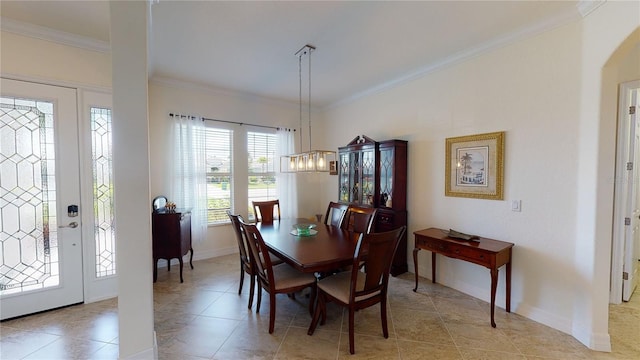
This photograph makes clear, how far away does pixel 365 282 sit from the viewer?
215 cm

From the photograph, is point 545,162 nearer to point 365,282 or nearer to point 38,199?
point 365,282

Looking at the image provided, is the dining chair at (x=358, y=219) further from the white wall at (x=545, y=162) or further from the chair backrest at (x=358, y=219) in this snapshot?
the white wall at (x=545, y=162)

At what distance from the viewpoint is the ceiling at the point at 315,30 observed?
2.20 m

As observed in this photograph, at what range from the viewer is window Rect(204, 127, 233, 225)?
4293 millimetres

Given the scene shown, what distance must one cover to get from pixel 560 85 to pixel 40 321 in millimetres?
5307

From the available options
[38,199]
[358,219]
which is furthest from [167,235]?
[358,219]

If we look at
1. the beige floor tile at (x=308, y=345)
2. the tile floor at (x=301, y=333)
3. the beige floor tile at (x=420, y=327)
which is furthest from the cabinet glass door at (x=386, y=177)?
the beige floor tile at (x=308, y=345)

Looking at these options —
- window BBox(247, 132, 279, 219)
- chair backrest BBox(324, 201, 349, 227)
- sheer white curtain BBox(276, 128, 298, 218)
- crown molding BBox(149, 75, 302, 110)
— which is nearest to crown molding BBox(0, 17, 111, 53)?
crown molding BBox(149, 75, 302, 110)

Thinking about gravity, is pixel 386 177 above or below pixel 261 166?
below

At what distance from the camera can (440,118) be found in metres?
3.30

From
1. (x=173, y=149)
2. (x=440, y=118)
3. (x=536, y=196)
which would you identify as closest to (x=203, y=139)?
(x=173, y=149)

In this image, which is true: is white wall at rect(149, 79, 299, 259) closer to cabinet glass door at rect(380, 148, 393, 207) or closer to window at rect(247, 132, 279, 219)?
window at rect(247, 132, 279, 219)

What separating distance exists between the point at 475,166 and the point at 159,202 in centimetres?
429

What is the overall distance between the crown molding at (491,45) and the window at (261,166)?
2145 mm
